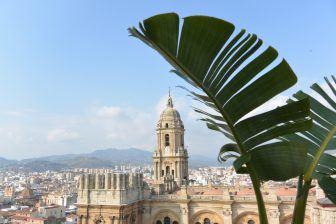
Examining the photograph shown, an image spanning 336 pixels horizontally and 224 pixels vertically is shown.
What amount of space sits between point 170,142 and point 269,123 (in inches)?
1167

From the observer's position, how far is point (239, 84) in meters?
3.10

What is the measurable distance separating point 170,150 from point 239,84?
2969 cm

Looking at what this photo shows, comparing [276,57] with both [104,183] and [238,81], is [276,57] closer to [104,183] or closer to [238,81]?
[238,81]

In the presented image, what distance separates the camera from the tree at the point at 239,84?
2750mm

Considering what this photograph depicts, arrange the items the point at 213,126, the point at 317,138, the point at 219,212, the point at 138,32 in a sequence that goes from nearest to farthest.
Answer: the point at 138,32
the point at 213,126
the point at 317,138
the point at 219,212

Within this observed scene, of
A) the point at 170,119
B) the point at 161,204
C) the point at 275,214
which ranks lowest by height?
the point at 275,214

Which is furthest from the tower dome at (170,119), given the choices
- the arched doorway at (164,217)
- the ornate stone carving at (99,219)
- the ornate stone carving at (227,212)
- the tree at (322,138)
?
the tree at (322,138)

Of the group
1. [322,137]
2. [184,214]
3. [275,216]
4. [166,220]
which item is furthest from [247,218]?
[322,137]

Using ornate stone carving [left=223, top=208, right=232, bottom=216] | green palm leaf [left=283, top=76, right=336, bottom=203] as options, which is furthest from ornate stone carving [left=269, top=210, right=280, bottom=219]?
green palm leaf [left=283, top=76, right=336, bottom=203]

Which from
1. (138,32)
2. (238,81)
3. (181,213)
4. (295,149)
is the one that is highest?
(138,32)

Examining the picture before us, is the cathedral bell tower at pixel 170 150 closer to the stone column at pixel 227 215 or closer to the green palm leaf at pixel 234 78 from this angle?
the stone column at pixel 227 215

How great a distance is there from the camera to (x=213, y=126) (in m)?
3.54

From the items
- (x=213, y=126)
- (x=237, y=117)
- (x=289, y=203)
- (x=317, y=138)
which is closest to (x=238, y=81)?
(x=237, y=117)

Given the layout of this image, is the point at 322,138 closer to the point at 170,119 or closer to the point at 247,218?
the point at 247,218
